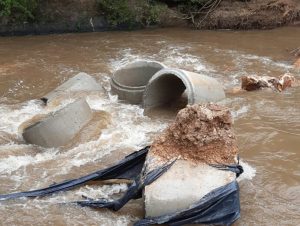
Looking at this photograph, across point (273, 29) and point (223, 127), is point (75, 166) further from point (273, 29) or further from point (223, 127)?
point (273, 29)

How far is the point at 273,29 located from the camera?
14.5 m

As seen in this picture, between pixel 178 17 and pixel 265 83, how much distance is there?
6.45 m

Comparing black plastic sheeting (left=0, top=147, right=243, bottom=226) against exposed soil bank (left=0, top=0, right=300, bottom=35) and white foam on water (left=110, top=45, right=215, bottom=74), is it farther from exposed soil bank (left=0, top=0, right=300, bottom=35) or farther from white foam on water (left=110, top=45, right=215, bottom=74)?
exposed soil bank (left=0, top=0, right=300, bottom=35)

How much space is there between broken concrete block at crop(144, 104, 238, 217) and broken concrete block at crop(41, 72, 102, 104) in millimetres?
3877

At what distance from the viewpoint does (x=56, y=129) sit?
23.6 feet

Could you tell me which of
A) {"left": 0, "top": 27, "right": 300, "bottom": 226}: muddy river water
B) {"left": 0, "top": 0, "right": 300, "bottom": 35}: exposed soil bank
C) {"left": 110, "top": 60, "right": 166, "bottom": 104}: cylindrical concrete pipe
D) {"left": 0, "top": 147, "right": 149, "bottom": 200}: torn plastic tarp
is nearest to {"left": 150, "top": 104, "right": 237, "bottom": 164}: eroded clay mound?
{"left": 0, "top": 147, "right": 149, "bottom": 200}: torn plastic tarp

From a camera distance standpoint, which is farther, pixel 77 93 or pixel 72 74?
pixel 72 74

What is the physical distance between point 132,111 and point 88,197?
321cm

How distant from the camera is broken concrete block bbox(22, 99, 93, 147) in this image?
7109 millimetres

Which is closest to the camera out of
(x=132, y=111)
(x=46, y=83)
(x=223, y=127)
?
(x=223, y=127)

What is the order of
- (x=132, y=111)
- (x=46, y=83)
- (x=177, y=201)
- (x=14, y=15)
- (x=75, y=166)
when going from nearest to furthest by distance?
(x=177, y=201)
(x=75, y=166)
(x=132, y=111)
(x=46, y=83)
(x=14, y=15)

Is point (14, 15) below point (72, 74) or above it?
above

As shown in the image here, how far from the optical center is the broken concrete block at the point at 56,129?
280 inches

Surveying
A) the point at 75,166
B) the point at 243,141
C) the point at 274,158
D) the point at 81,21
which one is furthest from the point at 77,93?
the point at 81,21
